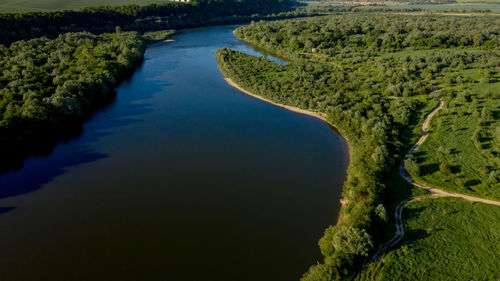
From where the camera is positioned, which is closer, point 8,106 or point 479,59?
point 8,106

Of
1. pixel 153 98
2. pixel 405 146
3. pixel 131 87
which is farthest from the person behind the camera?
pixel 131 87

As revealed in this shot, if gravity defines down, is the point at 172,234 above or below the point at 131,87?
below

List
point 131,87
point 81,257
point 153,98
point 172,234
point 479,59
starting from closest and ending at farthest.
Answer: point 81,257
point 172,234
point 153,98
point 131,87
point 479,59

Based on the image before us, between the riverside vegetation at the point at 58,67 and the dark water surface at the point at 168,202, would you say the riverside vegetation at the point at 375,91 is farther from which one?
the riverside vegetation at the point at 58,67

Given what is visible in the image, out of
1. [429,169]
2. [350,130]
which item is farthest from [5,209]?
[429,169]

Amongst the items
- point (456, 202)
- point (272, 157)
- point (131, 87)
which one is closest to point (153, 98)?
point (131, 87)

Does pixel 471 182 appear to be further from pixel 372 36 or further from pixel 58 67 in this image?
pixel 372 36

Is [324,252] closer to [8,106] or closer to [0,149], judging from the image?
[0,149]
